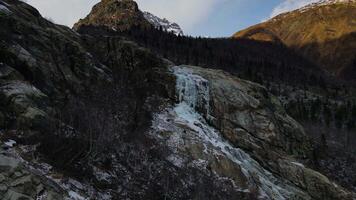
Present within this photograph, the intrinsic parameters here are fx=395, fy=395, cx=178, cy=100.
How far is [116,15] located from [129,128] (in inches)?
4697

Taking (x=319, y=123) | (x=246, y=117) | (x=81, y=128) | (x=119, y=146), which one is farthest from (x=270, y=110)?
(x=319, y=123)

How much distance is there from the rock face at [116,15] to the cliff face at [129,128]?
9117 cm

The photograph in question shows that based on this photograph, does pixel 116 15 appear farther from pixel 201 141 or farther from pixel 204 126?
pixel 201 141

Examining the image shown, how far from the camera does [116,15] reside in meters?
148

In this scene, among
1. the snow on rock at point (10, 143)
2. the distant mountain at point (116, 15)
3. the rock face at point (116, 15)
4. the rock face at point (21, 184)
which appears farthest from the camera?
the rock face at point (116, 15)

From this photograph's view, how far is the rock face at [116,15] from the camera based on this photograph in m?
142

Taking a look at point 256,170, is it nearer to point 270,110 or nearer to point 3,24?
point 270,110

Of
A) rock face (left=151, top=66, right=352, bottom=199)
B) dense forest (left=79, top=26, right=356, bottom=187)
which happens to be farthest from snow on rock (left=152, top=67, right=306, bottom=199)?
dense forest (left=79, top=26, right=356, bottom=187)

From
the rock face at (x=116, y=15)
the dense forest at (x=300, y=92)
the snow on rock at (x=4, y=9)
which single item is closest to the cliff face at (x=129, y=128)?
the snow on rock at (x=4, y=9)

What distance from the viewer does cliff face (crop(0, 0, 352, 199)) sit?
22.0 meters

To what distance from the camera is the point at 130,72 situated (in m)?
49.4

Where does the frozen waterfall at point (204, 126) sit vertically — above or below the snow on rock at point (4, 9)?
below

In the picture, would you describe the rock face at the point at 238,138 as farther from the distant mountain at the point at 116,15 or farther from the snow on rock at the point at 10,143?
the distant mountain at the point at 116,15

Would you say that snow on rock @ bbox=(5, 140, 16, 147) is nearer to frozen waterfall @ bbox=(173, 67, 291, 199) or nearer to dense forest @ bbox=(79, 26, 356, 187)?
frozen waterfall @ bbox=(173, 67, 291, 199)
